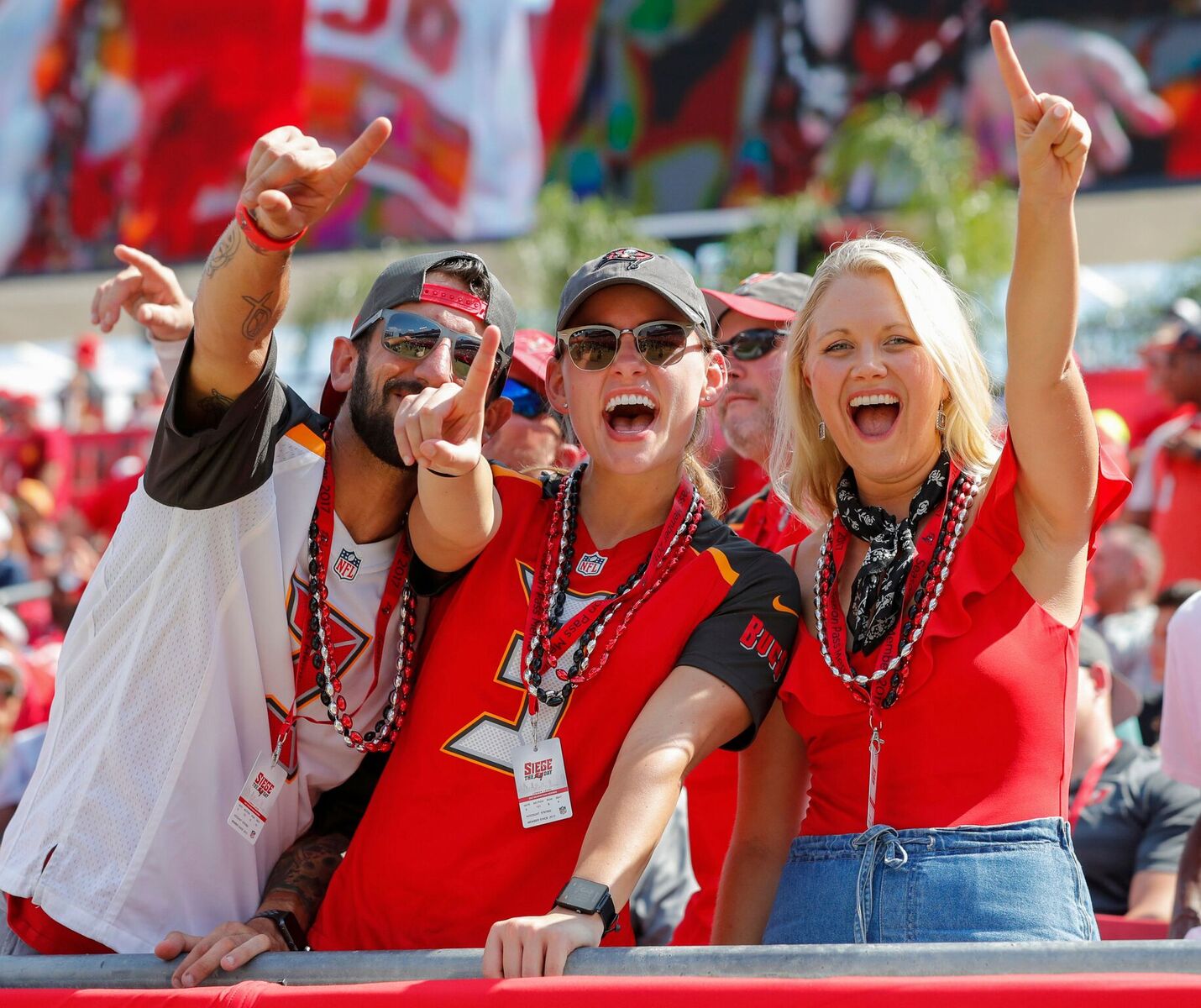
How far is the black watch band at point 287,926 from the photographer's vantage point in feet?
8.86

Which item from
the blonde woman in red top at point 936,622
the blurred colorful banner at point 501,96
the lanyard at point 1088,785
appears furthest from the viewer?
the blurred colorful banner at point 501,96

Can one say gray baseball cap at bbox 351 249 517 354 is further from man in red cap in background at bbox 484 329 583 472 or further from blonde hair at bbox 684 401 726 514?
man in red cap in background at bbox 484 329 583 472

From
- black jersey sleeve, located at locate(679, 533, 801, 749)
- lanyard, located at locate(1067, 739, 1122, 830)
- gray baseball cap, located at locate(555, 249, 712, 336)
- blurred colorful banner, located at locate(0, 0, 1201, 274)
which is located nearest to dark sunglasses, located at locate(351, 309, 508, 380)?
gray baseball cap, located at locate(555, 249, 712, 336)

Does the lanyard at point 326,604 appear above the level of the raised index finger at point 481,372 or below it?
below

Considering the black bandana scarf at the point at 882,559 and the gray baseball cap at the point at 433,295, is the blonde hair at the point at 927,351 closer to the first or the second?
the black bandana scarf at the point at 882,559

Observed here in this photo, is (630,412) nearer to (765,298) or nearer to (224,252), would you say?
(224,252)

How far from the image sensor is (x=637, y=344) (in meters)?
2.84

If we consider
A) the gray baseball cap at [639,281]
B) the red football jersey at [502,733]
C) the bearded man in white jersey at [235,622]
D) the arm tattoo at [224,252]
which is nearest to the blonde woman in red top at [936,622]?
the red football jersey at [502,733]

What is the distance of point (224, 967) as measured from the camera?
7.82 ft

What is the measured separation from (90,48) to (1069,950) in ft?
85.3

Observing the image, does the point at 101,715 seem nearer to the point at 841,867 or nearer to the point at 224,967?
the point at 224,967

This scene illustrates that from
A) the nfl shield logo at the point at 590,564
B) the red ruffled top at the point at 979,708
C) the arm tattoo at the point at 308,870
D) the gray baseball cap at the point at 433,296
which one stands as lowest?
the arm tattoo at the point at 308,870

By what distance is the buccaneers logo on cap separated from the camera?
2.86 meters

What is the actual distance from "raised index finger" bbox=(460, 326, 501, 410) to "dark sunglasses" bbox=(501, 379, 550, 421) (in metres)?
1.46
